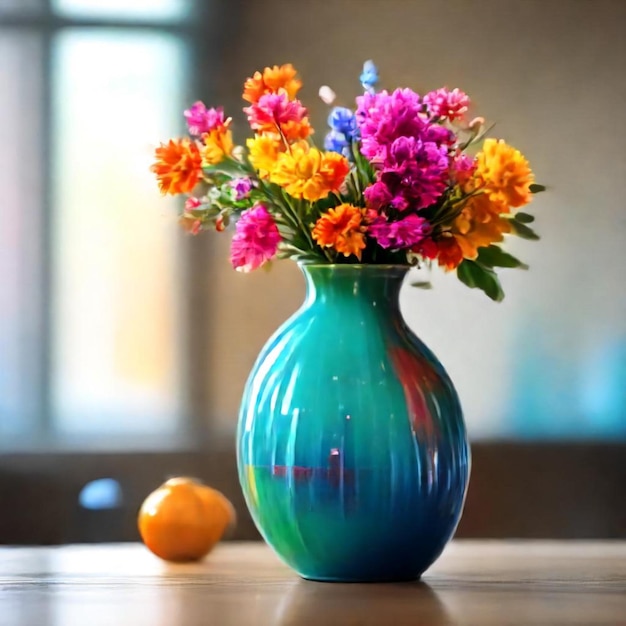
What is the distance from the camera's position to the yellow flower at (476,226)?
35.6 inches

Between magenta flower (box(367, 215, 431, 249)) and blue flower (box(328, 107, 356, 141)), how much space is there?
11cm

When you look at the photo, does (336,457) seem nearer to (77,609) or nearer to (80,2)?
(77,609)

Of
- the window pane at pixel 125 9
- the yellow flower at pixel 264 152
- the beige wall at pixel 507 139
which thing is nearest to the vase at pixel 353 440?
the yellow flower at pixel 264 152

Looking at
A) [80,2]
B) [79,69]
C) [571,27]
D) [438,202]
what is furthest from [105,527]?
[571,27]

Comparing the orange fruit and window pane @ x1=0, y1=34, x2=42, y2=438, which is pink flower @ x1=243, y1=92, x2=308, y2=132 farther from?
window pane @ x1=0, y1=34, x2=42, y2=438

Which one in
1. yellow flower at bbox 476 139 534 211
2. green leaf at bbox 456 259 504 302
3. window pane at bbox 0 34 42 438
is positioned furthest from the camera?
window pane at bbox 0 34 42 438

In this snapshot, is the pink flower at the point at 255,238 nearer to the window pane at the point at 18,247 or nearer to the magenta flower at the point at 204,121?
the magenta flower at the point at 204,121

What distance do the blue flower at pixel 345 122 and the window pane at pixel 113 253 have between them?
77 centimetres

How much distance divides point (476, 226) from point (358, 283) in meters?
0.12

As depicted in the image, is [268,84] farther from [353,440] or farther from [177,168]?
[353,440]

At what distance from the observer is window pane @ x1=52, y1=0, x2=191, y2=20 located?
1.68 metres

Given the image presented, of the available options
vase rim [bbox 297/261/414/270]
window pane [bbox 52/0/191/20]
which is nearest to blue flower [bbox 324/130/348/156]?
vase rim [bbox 297/261/414/270]

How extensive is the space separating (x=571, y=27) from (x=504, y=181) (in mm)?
915

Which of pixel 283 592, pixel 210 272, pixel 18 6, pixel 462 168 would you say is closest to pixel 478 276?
pixel 462 168
